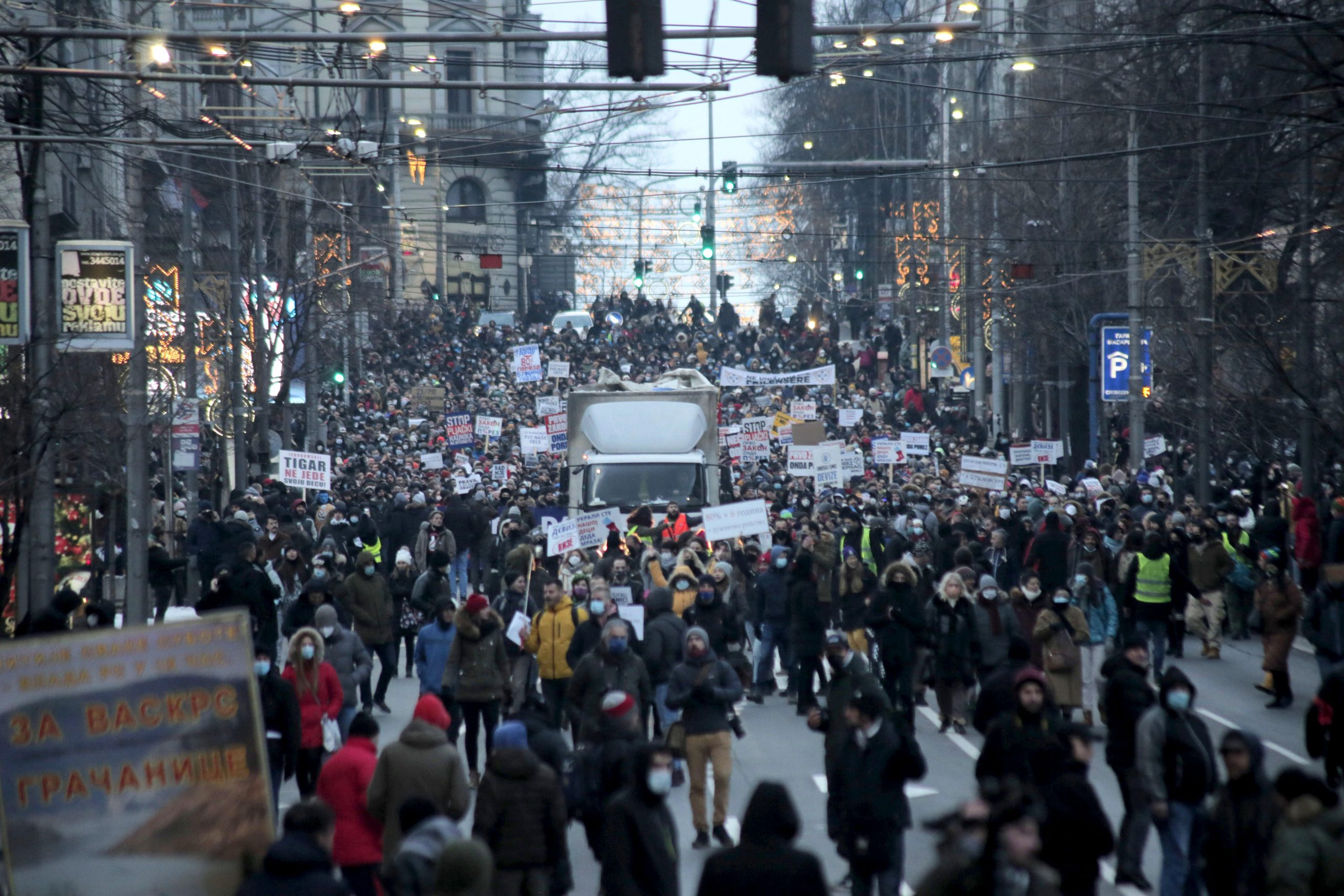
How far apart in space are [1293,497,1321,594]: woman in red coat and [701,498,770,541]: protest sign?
257 inches

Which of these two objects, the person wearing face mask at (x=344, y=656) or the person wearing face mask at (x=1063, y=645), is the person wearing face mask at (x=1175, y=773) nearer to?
the person wearing face mask at (x=1063, y=645)

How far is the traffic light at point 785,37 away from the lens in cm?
968

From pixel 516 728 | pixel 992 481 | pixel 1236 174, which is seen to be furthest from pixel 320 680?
pixel 1236 174

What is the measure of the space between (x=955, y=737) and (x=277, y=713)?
6.52 meters

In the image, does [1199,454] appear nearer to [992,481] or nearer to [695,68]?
[992,481]

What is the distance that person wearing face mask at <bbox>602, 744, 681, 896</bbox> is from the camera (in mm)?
7957

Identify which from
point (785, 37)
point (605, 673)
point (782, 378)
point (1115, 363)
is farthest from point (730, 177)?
point (785, 37)

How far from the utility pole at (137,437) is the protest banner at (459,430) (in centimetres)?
1885

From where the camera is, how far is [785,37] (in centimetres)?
970

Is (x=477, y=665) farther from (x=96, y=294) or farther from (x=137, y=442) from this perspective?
(x=96, y=294)

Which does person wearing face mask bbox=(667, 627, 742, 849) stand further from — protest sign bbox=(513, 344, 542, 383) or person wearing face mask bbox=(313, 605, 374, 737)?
protest sign bbox=(513, 344, 542, 383)

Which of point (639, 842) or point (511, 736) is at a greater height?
point (511, 736)

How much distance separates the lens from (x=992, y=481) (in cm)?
2736

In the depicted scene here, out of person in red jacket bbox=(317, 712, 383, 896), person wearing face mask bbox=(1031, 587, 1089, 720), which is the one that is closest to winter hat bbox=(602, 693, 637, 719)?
person in red jacket bbox=(317, 712, 383, 896)
